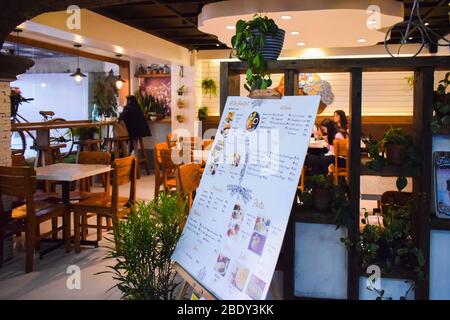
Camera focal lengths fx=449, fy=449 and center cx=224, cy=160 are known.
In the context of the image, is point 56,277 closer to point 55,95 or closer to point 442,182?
point 442,182

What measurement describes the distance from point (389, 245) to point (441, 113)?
0.77m

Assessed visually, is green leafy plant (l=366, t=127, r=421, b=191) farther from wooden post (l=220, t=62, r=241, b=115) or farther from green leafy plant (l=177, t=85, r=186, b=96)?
green leafy plant (l=177, t=85, r=186, b=96)

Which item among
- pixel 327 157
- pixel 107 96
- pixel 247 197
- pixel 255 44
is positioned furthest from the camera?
pixel 107 96

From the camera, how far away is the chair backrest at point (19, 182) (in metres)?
4.00

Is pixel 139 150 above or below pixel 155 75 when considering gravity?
below

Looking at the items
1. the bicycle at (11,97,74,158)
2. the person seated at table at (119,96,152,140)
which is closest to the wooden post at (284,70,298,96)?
the bicycle at (11,97,74,158)

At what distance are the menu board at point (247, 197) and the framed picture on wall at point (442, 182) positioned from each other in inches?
37.1

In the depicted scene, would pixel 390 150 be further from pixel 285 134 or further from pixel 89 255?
pixel 89 255

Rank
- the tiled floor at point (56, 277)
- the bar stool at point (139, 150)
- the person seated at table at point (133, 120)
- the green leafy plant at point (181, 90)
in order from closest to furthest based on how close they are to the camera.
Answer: the tiled floor at point (56, 277) → the person seated at table at point (133, 120) → the bar stool at point (139, 150) → the green leafy plant at point (181, 90)

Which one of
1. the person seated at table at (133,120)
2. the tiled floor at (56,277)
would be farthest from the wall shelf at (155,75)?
the tiled floor at (56,277)

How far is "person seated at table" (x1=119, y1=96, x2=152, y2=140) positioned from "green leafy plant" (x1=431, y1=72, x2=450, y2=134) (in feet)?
24.9

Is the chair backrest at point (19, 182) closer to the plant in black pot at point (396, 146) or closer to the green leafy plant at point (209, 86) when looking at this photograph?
the plant in black pot at point (396, 146)

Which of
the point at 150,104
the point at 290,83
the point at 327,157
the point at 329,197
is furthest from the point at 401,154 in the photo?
the point at 150,104

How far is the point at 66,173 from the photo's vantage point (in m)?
4.60
